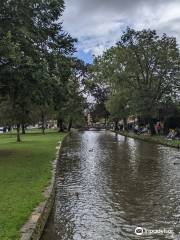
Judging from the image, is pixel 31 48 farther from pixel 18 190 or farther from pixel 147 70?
pixel 147 70

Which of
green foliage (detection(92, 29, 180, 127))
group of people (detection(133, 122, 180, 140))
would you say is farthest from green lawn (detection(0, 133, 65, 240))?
green foliage (detection(92, 29, 180, 127))

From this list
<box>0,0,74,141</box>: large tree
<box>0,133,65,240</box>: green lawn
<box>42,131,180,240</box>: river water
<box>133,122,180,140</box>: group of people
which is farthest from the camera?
<box>133,122,180,140</box>: group of people

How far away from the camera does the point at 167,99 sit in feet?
174

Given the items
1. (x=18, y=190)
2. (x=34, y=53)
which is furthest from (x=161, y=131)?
(x=18, y=190)

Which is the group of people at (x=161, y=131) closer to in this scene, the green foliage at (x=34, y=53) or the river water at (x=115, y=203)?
the green foliage at (x=34, y=53)

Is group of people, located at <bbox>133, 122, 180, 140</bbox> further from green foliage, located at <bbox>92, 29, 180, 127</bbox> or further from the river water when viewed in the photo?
the river water

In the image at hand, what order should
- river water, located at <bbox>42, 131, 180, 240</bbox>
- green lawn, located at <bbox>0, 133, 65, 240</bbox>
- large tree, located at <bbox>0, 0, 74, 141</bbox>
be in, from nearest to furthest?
green lawn, located at <bbox>0, 133, 65, 240</bbox> → river water, located at <bbox>42, 131, 180, 240</bbox> → large tree, located at <bbox>0, 0, 74, 141</bbox>

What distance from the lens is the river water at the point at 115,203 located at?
371 inches

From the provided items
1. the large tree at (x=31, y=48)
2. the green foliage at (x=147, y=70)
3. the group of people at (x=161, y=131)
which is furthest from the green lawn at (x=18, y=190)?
the green foliage at (x=147, y=70)

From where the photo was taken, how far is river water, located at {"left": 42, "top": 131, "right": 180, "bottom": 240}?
9422 mm

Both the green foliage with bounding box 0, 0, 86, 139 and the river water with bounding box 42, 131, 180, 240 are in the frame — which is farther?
the green foliage with bounding box 0, 0, 86, 139

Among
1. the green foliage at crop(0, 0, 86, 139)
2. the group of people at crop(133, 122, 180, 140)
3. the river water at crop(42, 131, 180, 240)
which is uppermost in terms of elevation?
the green foliage at crop(0, 0, 86, 139)

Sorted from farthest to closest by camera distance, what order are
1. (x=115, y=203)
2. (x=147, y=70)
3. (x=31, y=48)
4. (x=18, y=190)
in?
(x=147, y=70) → (x=31, y=48) → (x=115, y=203) → (x=18, y=190)

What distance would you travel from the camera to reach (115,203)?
1241 cm
